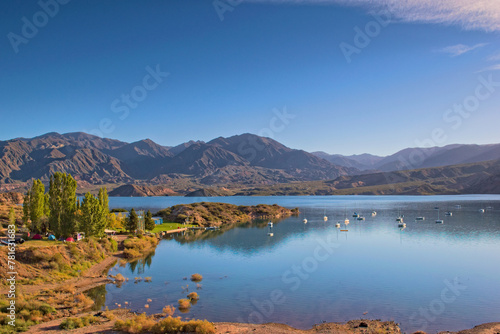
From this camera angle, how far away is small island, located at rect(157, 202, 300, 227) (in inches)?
→ 4813

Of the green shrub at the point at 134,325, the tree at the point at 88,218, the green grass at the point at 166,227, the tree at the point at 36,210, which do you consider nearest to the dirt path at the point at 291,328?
the green shrub at the point at 134,325

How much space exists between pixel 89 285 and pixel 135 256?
72.6 feet

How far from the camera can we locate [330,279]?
154 feet

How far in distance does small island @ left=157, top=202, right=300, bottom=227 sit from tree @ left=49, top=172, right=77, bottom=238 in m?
62.3

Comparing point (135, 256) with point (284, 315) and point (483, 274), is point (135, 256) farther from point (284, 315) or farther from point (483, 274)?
point (483, 274)

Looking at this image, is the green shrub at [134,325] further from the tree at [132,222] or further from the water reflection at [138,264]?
the tree at [132,222]

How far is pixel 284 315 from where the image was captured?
1291 inches

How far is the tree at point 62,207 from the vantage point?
5603 centimetres

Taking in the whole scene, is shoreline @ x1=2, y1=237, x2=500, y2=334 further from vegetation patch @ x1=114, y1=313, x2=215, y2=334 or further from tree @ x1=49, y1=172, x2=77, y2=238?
tree @ x1=49, y1=172, x2=77, y2=238

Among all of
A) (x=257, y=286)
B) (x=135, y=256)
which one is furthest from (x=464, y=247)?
(x=135, y=256)

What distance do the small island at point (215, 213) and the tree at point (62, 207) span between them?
62.3 m

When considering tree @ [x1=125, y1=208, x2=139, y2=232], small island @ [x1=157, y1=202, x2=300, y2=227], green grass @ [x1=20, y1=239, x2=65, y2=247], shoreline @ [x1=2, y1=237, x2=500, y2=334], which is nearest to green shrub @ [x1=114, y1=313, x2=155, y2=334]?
shoreline @ [x1=2, y1=237, x2=500, y2=334]

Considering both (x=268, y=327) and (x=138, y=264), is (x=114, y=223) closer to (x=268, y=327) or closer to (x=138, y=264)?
(x=138, y=264)

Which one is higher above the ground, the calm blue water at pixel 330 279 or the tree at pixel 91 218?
the tree at pixel 91 218
